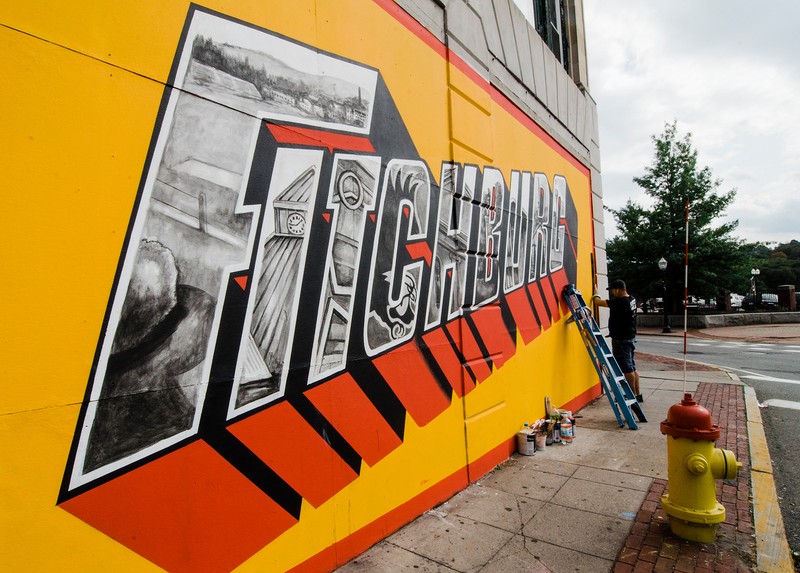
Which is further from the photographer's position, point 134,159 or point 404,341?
point 404,341

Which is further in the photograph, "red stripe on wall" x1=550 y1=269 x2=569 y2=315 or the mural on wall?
"red stripe on wall" x1=550 y1=269 x2=569 y2=315

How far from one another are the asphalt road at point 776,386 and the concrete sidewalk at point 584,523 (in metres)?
0.15

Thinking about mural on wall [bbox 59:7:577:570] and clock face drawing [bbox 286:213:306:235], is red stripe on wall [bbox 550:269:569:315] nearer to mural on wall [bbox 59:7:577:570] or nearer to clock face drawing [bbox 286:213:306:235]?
mural on wall [bbox 59:7:577:570]

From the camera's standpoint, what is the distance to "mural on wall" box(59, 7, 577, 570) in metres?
1.96

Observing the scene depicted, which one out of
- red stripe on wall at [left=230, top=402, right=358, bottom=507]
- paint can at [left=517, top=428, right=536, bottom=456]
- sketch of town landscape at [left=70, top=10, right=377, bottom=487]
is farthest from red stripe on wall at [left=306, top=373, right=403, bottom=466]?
paint can at [left=517, top=428, right=536, bottom=456]

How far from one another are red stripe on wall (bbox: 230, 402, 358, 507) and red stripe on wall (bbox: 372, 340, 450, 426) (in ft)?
2.32

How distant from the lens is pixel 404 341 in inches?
136

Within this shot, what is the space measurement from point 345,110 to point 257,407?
1.96 metres

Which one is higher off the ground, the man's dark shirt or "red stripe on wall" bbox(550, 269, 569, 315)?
"red stripe on wall" bbox(550, 269, 569, 315)

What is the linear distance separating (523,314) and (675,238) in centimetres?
2358

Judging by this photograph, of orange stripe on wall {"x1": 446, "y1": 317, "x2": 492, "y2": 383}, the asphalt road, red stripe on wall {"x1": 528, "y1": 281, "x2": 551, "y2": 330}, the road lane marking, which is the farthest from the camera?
the road lane marking

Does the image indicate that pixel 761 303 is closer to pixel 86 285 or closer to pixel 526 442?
pixel 526 442

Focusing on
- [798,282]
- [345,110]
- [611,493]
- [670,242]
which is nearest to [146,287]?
[345,110]

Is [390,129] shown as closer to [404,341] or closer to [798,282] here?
[404,341]
